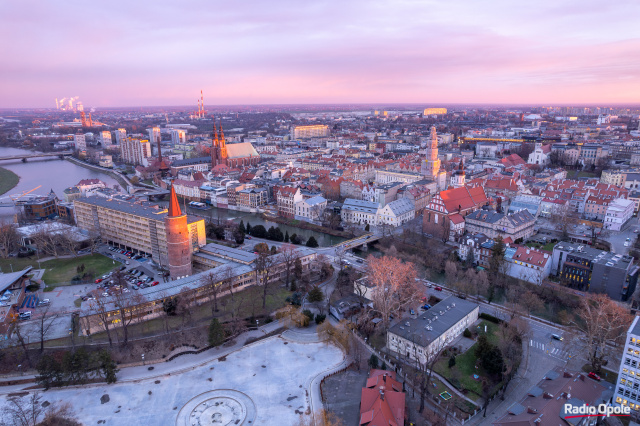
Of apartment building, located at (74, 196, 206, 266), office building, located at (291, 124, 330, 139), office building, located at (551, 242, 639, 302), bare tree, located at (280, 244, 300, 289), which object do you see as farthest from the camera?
office building, located at (291, 124, 330, 139)

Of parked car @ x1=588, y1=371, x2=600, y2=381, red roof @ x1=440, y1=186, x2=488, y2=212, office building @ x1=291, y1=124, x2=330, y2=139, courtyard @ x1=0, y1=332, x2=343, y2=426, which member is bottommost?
courtyard @ x1=0, y1=332, x2=343, y2=426

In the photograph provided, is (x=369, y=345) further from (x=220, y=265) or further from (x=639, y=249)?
(x=639, y=249)

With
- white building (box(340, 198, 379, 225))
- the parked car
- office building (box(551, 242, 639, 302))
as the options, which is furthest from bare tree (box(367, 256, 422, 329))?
white building (box(340, 198, 379, 225))

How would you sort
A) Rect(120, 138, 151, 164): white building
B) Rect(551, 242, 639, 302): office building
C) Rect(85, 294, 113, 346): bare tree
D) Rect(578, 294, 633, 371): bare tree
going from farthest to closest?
Rect(120, 138, 151, 164): white building, Rect(551, 242, 639, 302): office building, Rect(85, 294, 113, 346): bare tree, Rect(578, 294, 633, 371): bare tree

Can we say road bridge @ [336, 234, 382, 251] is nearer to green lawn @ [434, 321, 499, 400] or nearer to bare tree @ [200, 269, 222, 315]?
bare tree @ [200, 269, 222, 315]

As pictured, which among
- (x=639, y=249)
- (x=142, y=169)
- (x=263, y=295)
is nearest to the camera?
(x=263, y=295)

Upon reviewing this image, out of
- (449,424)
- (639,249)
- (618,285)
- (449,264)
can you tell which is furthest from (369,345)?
(639,249)
